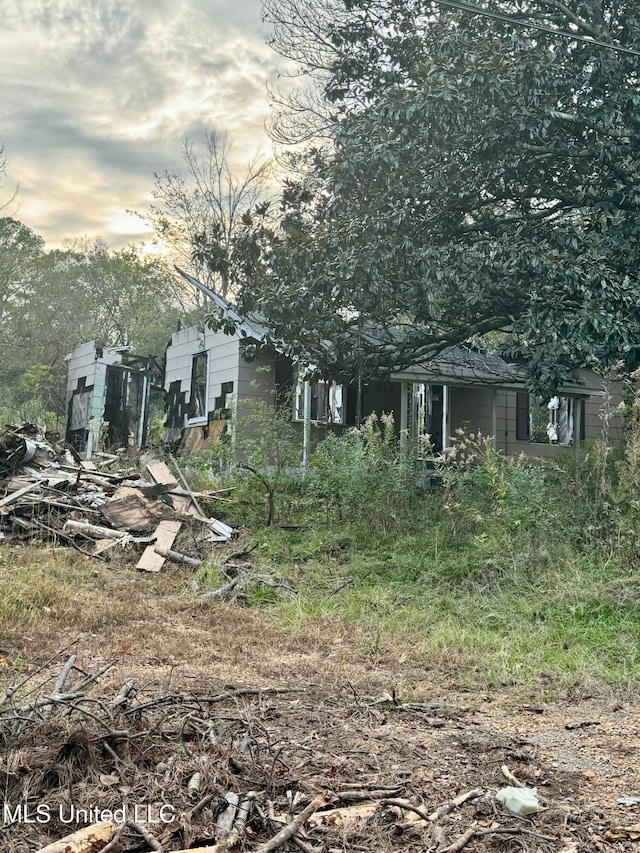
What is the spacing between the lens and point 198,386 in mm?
17953

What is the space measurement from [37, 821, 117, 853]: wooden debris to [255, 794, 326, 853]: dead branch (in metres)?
0.51

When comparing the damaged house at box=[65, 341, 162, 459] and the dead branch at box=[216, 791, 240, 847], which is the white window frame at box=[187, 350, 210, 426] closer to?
the damaged house at box=[65, 341, 162, 459]

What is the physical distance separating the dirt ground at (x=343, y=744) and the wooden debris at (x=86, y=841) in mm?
105

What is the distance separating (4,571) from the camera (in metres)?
7.58

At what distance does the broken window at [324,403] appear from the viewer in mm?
16297

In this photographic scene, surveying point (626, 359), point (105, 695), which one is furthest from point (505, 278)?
point (105, 695)

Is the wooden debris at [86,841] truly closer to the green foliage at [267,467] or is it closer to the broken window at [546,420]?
the green foliage at [267,467]

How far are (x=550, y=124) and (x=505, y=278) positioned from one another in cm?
207

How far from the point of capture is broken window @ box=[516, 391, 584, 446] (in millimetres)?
19094

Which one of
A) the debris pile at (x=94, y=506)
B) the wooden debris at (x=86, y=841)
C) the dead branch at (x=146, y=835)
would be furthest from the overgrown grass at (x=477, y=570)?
the wooden debris at (x=86, y=841)

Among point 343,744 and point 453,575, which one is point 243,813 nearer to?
point 343,744

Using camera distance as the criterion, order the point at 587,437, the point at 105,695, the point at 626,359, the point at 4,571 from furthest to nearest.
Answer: the point at 587,437 → the point at 626,359 → the point at 4,571 → the point at 105,695

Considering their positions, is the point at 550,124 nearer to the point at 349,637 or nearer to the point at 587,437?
the point at 349,637

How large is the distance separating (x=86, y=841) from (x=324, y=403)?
14956 millimetres
